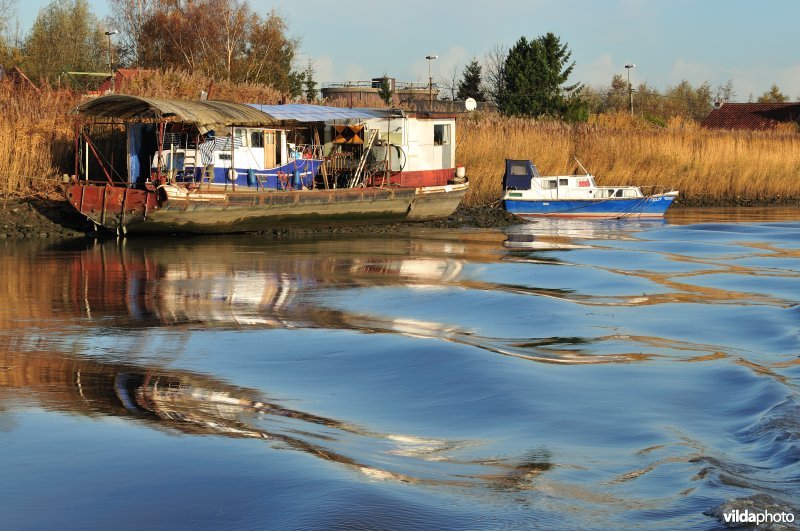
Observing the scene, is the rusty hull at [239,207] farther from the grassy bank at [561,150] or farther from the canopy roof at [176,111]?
the grassy bank at [561,150]

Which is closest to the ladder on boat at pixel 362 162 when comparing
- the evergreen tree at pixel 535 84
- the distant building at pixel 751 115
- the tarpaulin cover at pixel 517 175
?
the tarpaulin cover at pixel 517 175

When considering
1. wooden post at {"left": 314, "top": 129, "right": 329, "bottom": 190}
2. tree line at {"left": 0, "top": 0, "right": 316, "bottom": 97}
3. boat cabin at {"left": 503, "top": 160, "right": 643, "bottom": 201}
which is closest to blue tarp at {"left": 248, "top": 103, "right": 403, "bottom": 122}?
wooden post at {"left": 314, "top": 129, "right": 329, "bottom": 190}

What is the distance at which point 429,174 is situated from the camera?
31750 millimetres

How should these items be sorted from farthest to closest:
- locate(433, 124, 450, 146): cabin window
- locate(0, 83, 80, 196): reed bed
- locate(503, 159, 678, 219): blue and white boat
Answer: locate(503, 159, 678, 219): blue and white boat
locate(433, 124, 450, 146): cabin window
locate(0, 83, 80, 196): reed bed

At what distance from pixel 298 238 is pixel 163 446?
65.7ft

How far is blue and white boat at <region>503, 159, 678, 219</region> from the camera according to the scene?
36250 millimetres

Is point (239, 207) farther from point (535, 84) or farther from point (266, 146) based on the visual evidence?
point (535, 84)

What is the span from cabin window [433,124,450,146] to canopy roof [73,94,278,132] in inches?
233

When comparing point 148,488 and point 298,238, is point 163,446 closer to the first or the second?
point 148,488

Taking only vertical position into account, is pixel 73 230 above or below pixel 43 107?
below

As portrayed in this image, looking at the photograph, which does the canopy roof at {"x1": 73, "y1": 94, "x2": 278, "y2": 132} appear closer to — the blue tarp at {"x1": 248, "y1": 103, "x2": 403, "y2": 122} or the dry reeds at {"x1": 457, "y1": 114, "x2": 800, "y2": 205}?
the blue tarp at {"x1": 248, "y1": 103, "x2": 403, "y2": 122}

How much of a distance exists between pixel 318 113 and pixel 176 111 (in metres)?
4.70

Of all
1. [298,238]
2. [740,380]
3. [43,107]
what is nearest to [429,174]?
[298,238]

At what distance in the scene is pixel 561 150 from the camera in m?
41.9
